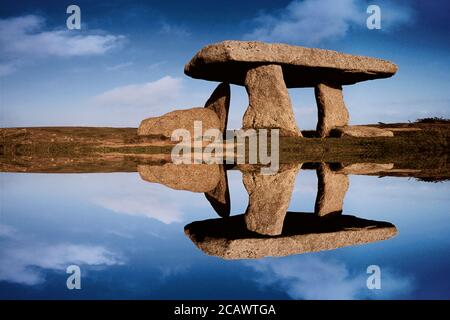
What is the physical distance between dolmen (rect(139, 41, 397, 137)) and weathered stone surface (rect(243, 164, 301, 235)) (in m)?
5.14

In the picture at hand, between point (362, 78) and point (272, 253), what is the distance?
11.8 m

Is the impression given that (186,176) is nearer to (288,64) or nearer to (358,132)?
(288,64)

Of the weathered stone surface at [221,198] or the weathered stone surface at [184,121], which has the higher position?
the weathered stone surface at [184,121]

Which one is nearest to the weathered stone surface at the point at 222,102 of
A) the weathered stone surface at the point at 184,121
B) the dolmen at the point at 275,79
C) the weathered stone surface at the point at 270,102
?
the dolmen at the point at 275,79

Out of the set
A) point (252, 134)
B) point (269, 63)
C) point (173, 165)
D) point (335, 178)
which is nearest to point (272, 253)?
point (335, 178)

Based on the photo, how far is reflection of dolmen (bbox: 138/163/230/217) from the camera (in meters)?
7.19

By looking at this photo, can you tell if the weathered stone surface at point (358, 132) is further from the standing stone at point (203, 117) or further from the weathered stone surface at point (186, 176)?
the weathered stone surface at point (186, 176)

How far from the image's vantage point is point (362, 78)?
15984 mm

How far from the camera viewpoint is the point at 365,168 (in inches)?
377

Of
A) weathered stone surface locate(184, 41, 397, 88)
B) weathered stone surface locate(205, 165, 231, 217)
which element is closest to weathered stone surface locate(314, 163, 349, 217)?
weathered stone surface locate(205, 165, 231, 217)

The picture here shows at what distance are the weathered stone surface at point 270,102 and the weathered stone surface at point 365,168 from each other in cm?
346

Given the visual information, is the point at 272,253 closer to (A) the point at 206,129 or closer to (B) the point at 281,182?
(B) the point at 281,182

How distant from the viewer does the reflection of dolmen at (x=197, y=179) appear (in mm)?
7194

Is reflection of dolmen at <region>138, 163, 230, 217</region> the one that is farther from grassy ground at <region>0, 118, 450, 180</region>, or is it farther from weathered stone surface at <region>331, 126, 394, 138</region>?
weathered stone surface at <region>331, 126, 394, 138</region>
